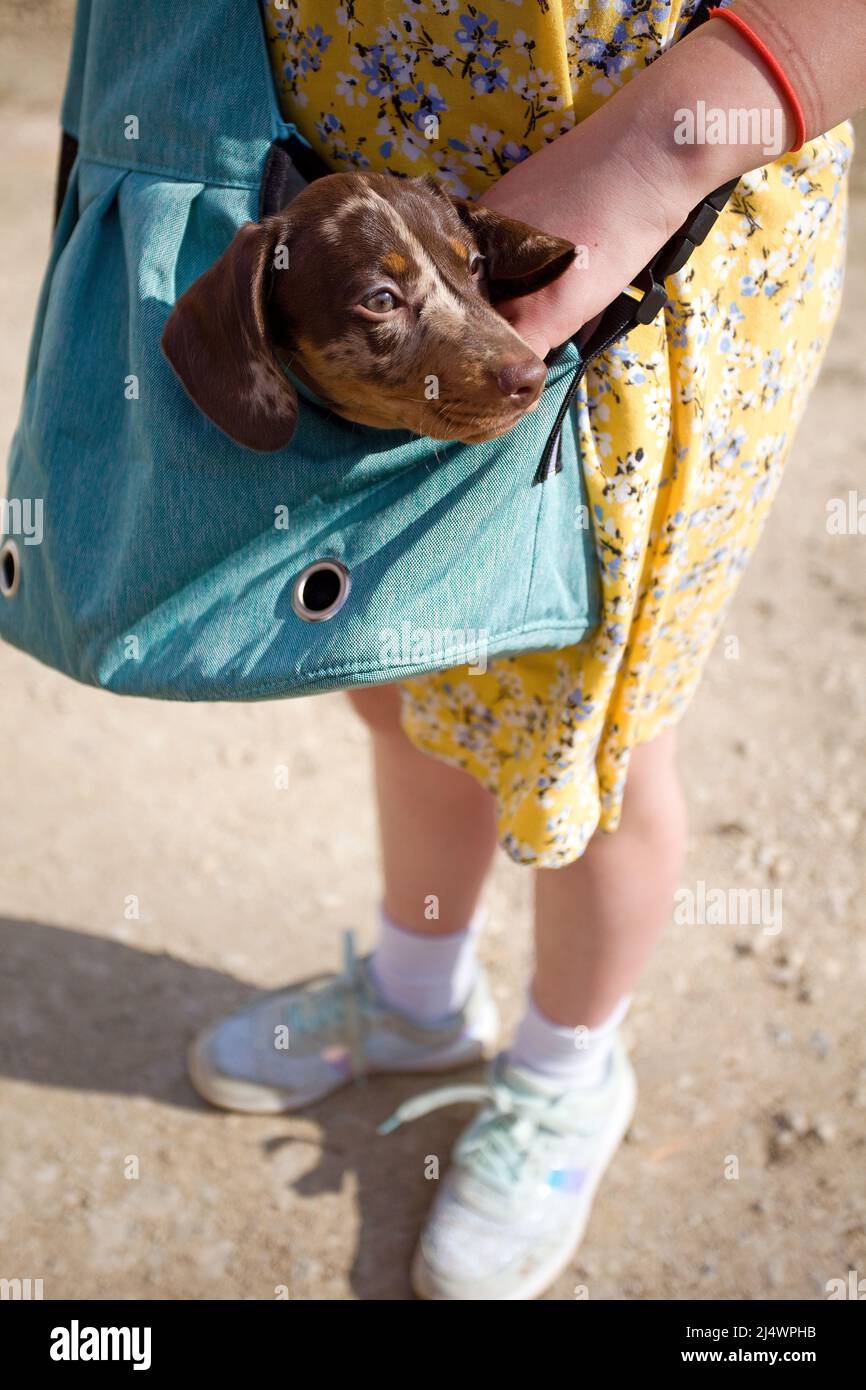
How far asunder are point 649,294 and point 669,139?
14 centimetres

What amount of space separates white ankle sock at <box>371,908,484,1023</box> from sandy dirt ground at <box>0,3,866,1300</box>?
6.9 inches

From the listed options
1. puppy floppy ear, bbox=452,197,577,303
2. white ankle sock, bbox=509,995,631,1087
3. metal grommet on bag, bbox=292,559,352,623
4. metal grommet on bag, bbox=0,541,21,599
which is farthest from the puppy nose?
white ankle sock, bbox=509,995,631,1087

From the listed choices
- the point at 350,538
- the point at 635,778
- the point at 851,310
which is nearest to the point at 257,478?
the point at 350,538

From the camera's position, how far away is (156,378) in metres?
1.18

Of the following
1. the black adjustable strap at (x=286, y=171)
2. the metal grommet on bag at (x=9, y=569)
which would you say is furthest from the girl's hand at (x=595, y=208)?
the metal grommet on bag at (x=9, y=569)

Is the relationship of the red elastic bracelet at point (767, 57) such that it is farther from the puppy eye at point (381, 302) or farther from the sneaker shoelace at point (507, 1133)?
the sneaker shoelace at point (507, 1133)

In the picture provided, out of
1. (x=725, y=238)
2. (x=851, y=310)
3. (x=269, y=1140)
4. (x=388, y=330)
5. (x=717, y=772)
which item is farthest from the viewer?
(x=851, y=310)

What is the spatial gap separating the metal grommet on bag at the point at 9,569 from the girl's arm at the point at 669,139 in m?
0.64

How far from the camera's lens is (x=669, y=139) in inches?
44.4

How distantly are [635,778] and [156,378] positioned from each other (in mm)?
824

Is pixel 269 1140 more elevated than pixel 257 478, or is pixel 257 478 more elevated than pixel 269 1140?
pixel 257 478

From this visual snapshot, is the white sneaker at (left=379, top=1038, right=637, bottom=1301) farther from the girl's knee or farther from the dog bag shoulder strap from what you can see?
the dog bag shoulder strap

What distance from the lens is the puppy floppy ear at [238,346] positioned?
111 cm

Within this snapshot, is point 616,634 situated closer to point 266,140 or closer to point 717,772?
point 266,140
